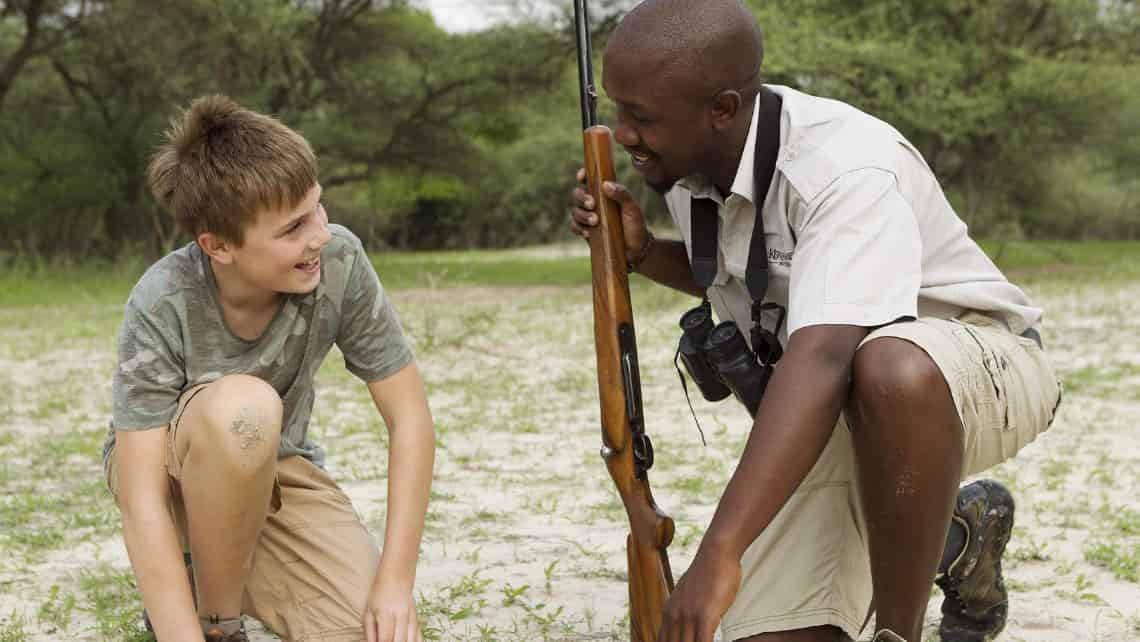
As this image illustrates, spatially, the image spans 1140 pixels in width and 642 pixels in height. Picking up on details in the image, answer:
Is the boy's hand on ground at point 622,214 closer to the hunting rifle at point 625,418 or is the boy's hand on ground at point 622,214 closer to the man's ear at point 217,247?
the hunting rifle at point 625,418

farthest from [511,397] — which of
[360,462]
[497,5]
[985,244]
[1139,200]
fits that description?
[1139,200]

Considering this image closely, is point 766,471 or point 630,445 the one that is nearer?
point 766,471

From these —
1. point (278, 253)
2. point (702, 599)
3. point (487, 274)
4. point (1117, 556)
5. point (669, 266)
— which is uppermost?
→ point (278, 253)

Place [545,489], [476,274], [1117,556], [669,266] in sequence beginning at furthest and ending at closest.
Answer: [476,274]
[545,489]
[1117,556]
[669,266]

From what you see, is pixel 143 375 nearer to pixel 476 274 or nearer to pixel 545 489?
pixel 545 489

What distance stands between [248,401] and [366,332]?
394 millimetres

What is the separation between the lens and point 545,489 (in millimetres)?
4957

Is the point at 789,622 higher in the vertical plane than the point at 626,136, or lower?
lower

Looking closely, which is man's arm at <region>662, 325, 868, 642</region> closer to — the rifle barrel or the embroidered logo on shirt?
the embroidered logo on shirt

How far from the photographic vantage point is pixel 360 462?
5539mm

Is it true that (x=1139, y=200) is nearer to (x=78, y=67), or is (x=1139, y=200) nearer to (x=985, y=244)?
(x=985, y=244)

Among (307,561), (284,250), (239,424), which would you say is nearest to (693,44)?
(284,250)

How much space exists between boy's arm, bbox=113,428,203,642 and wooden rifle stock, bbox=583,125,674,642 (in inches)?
36.4

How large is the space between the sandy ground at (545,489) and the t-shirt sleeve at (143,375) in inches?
32.7
